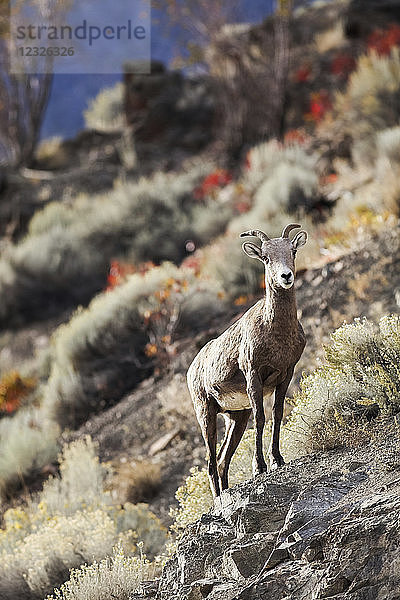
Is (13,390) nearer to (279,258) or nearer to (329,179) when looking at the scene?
(329,179)

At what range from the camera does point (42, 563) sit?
535cm

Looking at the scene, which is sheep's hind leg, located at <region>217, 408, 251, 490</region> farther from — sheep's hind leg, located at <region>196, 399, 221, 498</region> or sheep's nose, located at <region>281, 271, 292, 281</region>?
sheep's nose, located at <region>281, 271, 292, 281</region>

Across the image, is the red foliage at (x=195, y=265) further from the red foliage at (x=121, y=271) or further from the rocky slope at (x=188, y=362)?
the rocky slope at (x=188, y=362)

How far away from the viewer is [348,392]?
469cm

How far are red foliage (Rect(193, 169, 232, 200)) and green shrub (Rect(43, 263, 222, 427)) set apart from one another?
16.0ft

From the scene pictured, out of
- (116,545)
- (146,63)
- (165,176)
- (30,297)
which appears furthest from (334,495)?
(146,63)

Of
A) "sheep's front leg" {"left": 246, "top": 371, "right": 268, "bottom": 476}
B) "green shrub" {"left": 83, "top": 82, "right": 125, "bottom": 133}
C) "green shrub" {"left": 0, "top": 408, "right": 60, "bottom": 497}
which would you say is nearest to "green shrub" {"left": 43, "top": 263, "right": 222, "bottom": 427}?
"green shrub" {"left": 0, "top": 408, "right": 60, "bottom": 497}

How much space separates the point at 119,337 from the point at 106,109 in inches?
608

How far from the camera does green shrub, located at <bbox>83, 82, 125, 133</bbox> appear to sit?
22.6 metres

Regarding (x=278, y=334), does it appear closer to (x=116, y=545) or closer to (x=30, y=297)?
(x=116, y=545)

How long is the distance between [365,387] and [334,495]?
1050 mm

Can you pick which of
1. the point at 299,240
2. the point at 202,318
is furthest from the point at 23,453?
the point at 299,240

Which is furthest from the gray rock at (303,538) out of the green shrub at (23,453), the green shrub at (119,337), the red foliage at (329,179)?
the red foliage at (329,179)

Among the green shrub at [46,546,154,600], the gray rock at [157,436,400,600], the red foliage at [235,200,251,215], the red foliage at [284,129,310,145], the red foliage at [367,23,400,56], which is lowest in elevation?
the green shrub at [46,546,154,600]
